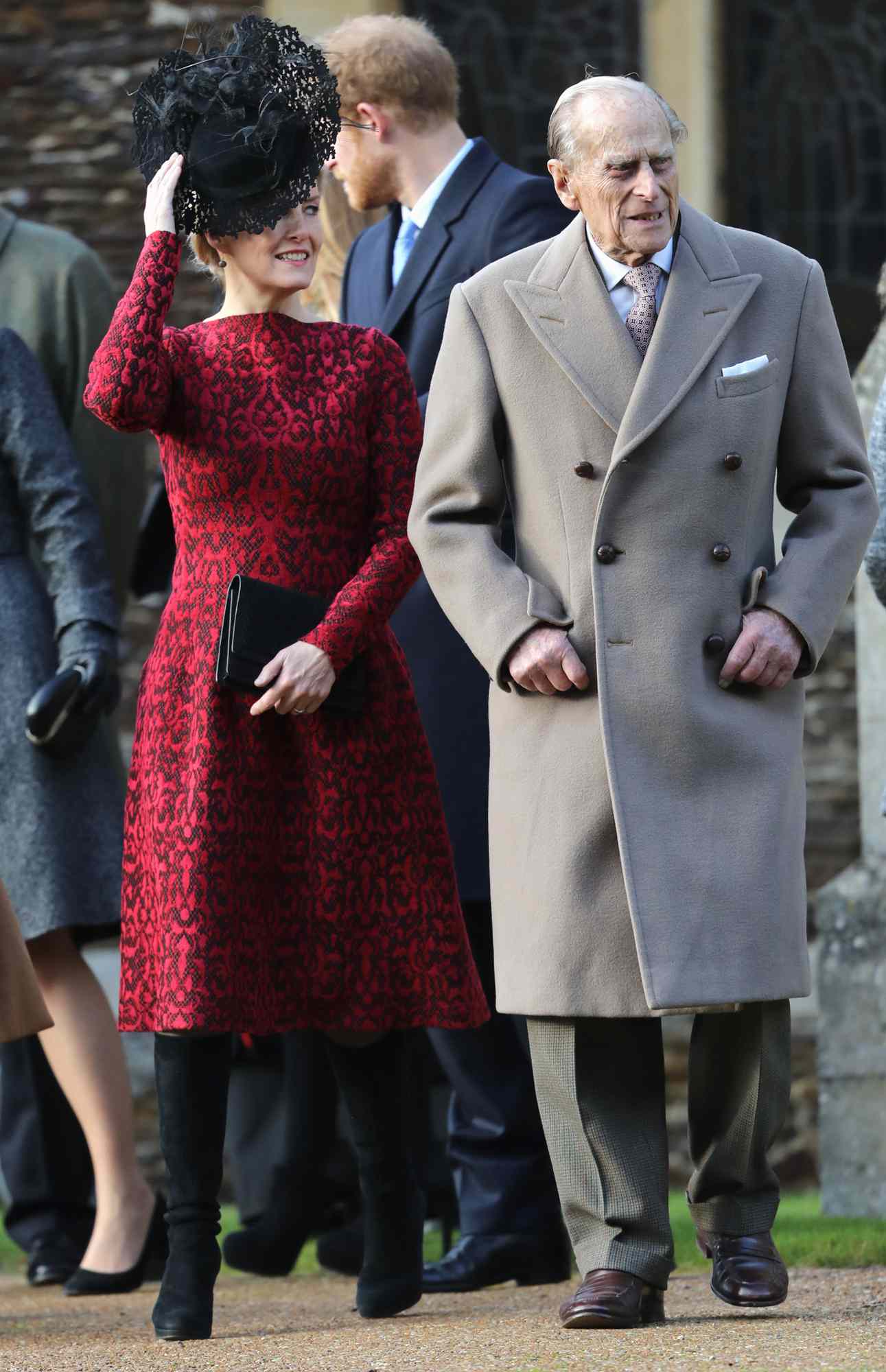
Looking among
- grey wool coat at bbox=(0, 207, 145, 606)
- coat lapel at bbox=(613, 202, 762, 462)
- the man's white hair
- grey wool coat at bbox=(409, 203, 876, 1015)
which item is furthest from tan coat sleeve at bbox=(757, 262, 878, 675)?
grey wool coat at bbox=(0, 207, 145, 606)

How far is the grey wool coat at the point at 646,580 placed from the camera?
389 cm

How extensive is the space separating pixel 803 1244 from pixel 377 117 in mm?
2453

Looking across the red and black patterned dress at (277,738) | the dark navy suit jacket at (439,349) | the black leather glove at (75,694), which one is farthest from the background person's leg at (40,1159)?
the red and black patterned dress at (277,738)

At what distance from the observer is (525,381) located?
4.07m

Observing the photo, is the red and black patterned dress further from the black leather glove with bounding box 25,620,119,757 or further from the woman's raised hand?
the black leather glove with bounding box 25,620,119,757

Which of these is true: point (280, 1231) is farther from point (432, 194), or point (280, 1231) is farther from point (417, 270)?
point (432, 194)

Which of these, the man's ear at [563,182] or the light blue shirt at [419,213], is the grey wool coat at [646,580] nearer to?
the man's ear at [563,182]

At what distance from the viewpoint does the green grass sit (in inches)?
201

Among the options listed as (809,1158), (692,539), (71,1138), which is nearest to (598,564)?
(692,539)

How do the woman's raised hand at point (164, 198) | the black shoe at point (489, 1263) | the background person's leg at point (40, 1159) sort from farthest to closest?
the background person's leg at point (40, 1159)
the black shoe at point (489, 1263)
the woman's raised hand at point (164, 198)

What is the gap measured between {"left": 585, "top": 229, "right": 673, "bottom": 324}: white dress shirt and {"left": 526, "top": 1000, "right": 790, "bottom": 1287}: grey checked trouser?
1130 millimetres

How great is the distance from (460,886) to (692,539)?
3.77 feet

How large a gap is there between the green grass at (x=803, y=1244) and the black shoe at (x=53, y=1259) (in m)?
0.50

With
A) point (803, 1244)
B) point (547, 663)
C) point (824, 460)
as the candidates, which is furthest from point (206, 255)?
point (803, 1244)
